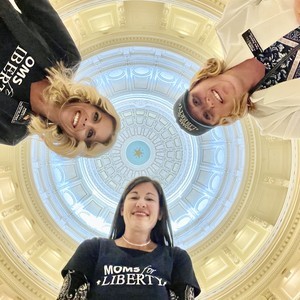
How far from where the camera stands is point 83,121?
4512mm

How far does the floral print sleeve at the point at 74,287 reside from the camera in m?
3.18

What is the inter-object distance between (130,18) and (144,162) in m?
7.31

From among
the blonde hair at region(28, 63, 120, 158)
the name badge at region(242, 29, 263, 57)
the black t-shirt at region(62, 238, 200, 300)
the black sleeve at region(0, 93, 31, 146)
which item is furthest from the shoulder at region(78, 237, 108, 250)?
the name badge at region(242, 29, 263, 57)

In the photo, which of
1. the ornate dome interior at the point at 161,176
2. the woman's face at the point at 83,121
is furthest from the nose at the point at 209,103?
the ornate dome interior at the point at 161,176

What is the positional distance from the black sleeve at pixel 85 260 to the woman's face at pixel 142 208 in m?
0.42

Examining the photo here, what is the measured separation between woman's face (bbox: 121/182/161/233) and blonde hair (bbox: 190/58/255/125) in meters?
1.84

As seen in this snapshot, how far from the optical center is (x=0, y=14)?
13.3ft

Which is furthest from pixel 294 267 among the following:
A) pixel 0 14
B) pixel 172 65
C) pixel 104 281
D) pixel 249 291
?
pixel 0 14

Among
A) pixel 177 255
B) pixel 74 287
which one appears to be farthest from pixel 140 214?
pixel 74 287

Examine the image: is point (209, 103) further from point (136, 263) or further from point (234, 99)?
point (136, 263)

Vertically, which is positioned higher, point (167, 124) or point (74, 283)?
point (167, 124)

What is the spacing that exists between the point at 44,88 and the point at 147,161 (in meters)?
12.0

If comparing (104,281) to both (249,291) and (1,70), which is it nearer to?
(1,70)

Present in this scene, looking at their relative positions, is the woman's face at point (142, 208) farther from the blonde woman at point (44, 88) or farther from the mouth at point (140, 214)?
the blonde woman at point (44, 88)
